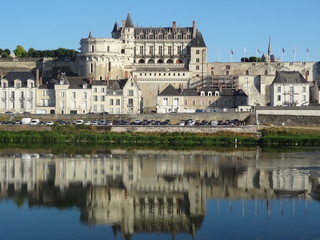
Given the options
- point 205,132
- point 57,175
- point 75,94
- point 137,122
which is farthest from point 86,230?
point 75,94

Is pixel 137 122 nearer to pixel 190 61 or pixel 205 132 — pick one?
pixel 205 132

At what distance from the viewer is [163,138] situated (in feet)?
138

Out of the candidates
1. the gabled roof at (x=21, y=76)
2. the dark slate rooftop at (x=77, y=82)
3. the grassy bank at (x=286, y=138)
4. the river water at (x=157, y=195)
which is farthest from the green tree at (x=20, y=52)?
the river water at (x=157, y=195)

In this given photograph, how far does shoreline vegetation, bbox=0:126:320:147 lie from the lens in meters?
41.2

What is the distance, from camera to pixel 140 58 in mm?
64688

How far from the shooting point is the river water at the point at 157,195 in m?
18.7

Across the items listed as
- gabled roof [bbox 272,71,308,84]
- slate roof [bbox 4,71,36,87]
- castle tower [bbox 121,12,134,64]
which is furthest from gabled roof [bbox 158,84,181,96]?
slate roof [bbox 4,71,36,87]

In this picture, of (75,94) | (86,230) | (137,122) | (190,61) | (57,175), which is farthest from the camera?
(190,61)

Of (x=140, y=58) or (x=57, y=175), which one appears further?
(x=140, y=58)

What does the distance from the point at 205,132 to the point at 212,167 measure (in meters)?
13.2

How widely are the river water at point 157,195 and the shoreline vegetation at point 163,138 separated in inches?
248

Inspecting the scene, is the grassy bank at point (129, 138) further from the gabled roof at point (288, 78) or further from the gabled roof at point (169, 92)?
the gabled roof at point (288, 78)

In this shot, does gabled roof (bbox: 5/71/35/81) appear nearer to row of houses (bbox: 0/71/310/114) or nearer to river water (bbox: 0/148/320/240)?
row of houses (bbox: 0/71/310/114)

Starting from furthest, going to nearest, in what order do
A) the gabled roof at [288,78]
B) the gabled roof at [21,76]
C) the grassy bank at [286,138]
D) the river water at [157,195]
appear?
1. the gabled roof at [288,78]
2. the gabled roof at [21,76]
3. the grassy bank at [286,138]
4. the river water at [157,195]
